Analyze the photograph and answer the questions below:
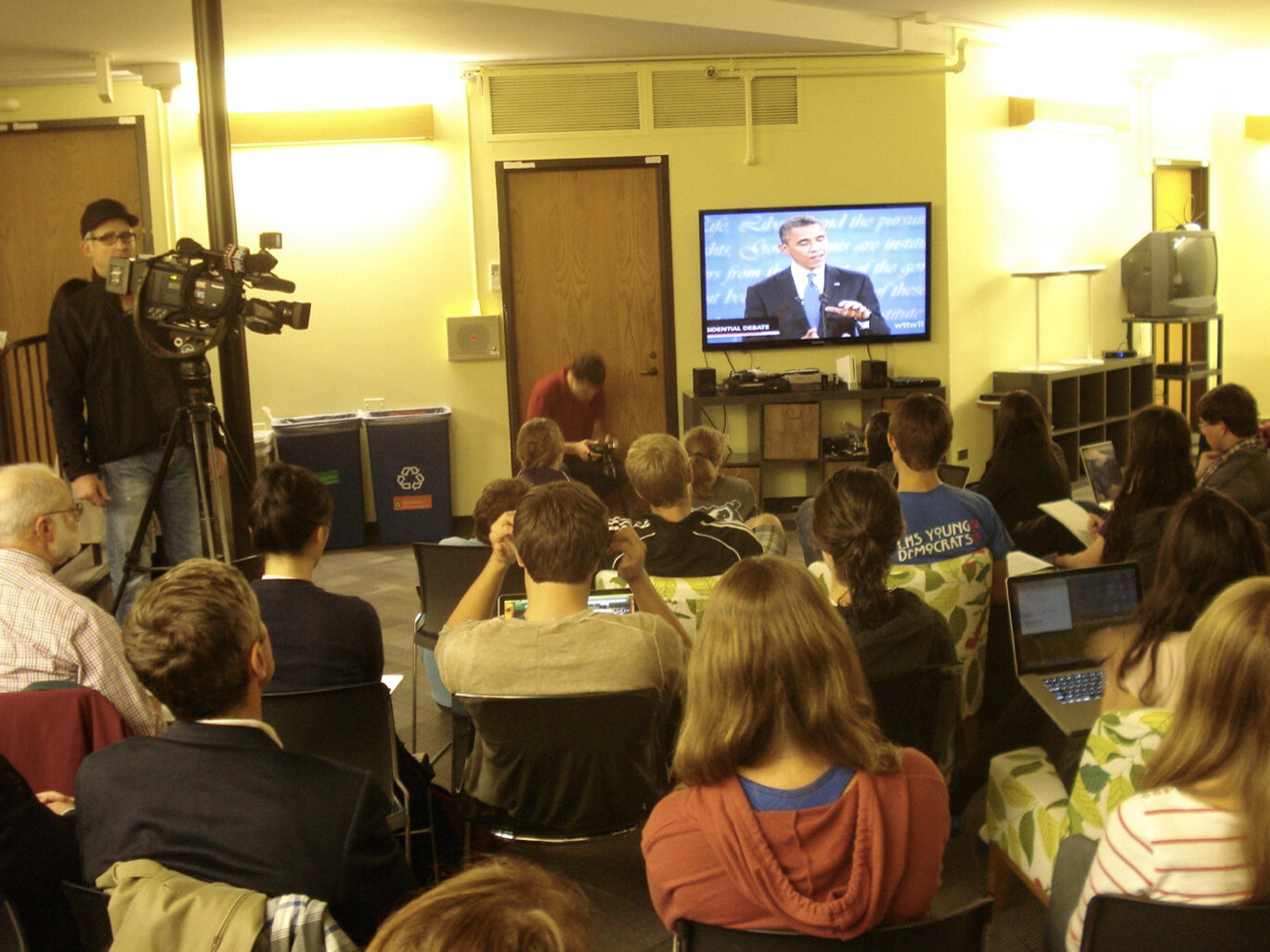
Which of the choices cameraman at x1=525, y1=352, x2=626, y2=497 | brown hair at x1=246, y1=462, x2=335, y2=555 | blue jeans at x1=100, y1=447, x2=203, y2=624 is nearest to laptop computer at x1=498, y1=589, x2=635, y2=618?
brown hair at x1=246, y1=462, x2=335, y2=555

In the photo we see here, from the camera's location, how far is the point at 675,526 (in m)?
3.20

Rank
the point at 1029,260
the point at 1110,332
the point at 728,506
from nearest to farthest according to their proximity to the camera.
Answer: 1. the point at 728,506
2. the point at 1029,260
3. the point at 1110,332

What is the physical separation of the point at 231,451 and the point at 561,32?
3.40 meters

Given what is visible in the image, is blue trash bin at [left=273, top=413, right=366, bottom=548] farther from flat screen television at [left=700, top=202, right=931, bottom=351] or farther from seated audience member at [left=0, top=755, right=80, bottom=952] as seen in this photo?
seated audience member at [left=0, top=755, right=80, bottom=952]

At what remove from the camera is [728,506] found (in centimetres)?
404

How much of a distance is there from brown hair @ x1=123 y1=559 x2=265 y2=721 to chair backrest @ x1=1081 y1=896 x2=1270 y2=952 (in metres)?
1.18

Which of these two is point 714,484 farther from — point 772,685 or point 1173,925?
point 1173,925

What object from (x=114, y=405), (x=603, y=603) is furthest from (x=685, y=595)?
(x=114, y=405)

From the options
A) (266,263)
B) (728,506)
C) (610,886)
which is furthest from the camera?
(728,506)

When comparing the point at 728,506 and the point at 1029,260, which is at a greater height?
the point at 1029,260

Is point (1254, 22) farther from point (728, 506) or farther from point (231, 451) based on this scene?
point (231, 451)

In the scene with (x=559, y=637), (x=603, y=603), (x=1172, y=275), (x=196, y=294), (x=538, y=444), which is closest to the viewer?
(x=559, y=637)

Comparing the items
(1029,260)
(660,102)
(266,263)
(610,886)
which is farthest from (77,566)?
(1029,260)

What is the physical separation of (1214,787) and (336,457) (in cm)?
599
